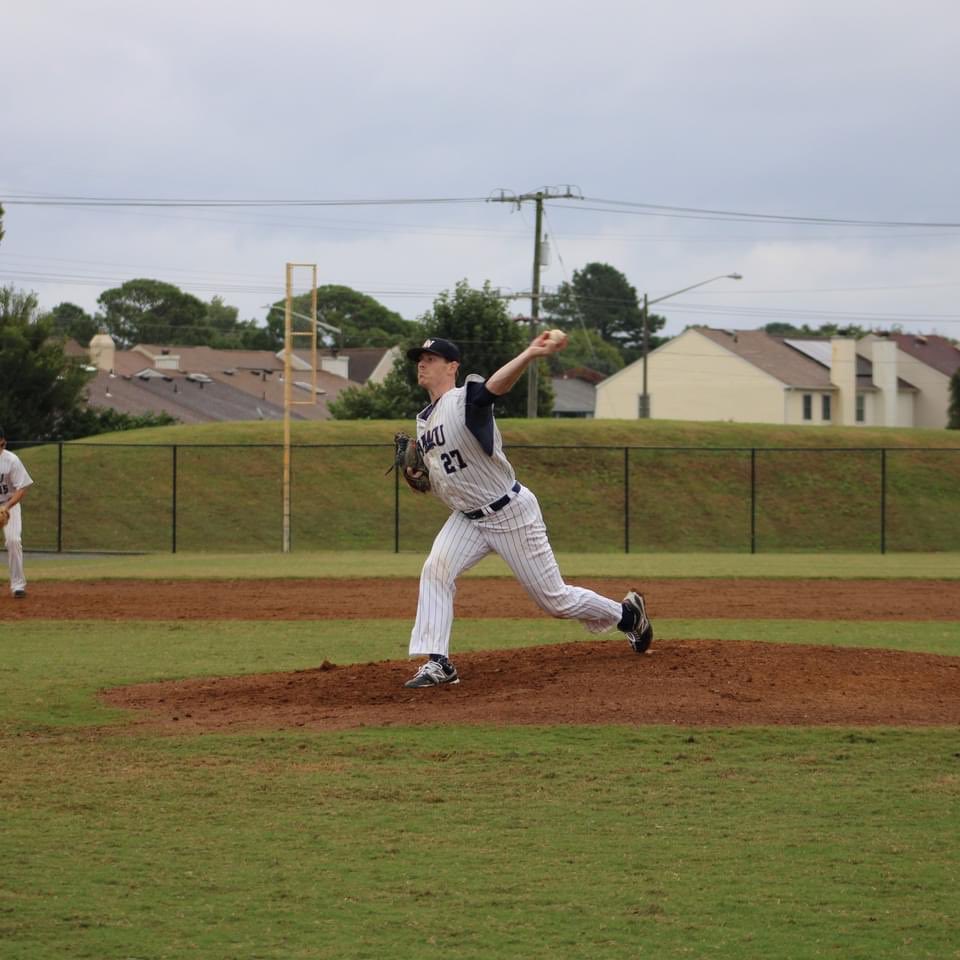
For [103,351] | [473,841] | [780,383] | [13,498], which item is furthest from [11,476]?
[103,351]

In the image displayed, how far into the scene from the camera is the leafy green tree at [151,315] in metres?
118

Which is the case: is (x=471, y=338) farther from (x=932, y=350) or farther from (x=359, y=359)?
(x=359, y=359)

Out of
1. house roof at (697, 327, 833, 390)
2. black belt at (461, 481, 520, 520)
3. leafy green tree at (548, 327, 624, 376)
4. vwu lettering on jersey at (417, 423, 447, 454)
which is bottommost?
black belt at (461, 481, 520, 520)

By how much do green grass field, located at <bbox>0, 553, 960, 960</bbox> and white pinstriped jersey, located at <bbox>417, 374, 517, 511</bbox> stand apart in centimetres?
141

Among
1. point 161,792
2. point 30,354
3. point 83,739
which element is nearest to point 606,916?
point 161,792

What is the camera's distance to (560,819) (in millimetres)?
5832

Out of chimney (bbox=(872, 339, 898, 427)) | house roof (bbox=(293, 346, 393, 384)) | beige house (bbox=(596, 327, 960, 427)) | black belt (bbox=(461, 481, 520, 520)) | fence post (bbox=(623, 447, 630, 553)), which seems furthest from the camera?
house roof (bbox=(293, 346, 393, 384))

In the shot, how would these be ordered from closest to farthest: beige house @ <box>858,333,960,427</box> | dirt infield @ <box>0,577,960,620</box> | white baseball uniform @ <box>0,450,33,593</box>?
dirt infield @ <box>0,577,960,620</box> → white baseball uniform @ <box>0,450,33,593</box> → beige house @ <box>858,333,960,427</box>

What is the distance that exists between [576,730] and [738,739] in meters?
0.89

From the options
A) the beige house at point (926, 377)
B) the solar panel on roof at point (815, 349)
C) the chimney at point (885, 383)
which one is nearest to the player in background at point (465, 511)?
the solar panel on roof at point (815, 349)

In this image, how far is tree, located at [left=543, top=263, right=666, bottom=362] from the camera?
132625 millimetres

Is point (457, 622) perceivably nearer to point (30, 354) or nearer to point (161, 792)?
point (161, 792)

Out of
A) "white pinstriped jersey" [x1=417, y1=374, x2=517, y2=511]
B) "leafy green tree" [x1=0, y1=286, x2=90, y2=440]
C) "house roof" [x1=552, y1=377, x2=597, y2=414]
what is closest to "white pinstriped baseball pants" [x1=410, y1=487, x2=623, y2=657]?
"white pinstriped jersey" [x1=417, y1=374, x2=517, y2=511]

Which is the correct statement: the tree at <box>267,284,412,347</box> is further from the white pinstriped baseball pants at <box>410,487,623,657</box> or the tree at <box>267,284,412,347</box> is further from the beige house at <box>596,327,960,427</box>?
the white pinstriped baseball pants at <box>410,487,623,657</box>
